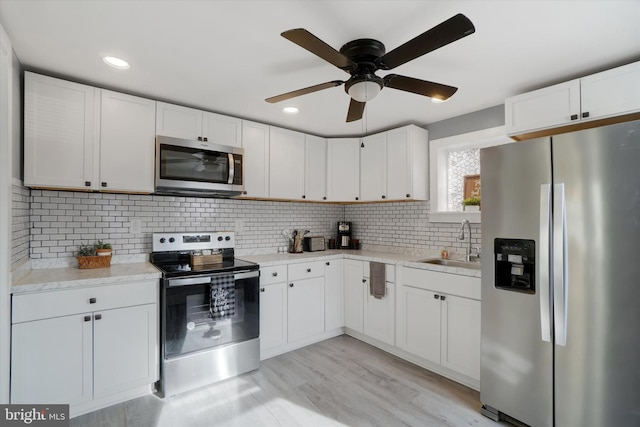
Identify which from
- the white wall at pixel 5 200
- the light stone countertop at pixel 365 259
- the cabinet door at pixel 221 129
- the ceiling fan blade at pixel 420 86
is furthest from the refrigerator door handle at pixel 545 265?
the white wall at pixel 5 200

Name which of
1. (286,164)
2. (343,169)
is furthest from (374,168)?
(286,164)

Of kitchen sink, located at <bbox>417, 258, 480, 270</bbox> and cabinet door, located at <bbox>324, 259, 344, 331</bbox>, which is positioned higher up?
kitchen sink, located at <bbox>417, 258, 480, 270</bbox>

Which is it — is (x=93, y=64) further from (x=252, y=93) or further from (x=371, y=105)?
(x=371, y=105)

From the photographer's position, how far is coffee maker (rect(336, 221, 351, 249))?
4.14 metres

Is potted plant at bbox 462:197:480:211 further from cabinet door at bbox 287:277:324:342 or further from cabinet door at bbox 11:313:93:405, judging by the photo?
cabinet door at bbox 11:313:93:405

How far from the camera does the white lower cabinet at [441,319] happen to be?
8.01 feet

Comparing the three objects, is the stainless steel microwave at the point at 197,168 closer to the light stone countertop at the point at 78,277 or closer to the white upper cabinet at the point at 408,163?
the light stone countertop at the point at 78,277

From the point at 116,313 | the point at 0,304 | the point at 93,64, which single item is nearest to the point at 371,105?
the point at 93,64

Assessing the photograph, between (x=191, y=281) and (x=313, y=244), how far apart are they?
1674mm

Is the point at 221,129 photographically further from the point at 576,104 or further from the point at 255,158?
the point at 576,104

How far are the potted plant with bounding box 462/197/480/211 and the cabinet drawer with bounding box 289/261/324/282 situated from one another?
61.8 inches

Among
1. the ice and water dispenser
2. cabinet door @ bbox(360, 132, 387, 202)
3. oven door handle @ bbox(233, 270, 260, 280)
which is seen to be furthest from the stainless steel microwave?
the ice and water dispenser

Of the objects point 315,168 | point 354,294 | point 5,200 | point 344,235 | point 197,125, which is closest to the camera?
point 5,200

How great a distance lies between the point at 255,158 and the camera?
3256 mm
